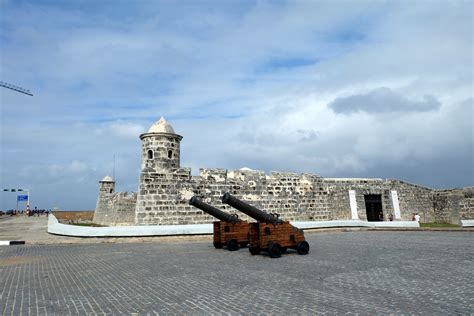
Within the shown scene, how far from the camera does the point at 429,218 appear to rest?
68.3 ft

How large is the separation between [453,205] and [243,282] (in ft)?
61.9

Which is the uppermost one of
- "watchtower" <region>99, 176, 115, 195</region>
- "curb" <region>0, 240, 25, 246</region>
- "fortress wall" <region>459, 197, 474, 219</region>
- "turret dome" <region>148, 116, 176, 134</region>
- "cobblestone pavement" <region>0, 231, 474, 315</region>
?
"turret dome" <region>148, 116, 176, 134</region>

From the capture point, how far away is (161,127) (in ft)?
48.5

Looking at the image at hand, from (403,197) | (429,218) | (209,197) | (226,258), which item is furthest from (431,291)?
(429,218)

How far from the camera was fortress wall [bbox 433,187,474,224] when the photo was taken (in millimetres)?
19281

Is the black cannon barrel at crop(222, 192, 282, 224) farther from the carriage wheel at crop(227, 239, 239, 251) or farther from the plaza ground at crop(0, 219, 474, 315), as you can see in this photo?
the carriage wheel at crop(227, 239, 239, 251)

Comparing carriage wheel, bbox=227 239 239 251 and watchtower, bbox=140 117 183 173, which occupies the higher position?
watchtower, bbox=140 117 183 173

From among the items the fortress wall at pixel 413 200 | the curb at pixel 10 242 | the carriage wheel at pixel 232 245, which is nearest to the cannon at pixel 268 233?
the carriage wheel at pixel 232 245

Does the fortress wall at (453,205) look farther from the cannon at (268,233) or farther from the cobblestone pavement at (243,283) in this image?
the cannon at (268,233)

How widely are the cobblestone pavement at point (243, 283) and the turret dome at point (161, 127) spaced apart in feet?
21.9

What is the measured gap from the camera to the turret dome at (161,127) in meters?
14.7

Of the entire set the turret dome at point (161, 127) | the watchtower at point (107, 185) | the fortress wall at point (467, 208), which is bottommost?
the fortress wall at point (467, 208)

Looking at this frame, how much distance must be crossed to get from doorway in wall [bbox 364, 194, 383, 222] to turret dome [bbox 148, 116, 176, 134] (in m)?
11.7

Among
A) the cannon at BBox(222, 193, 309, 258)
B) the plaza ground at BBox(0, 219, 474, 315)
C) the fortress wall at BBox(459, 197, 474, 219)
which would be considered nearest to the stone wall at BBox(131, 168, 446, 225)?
the fortress wall at BBox(459, 197, 474, 219)
